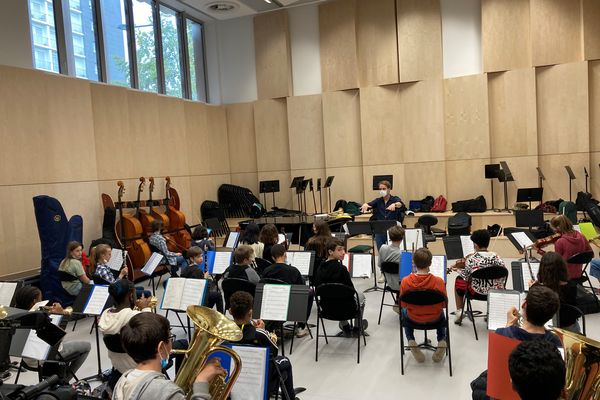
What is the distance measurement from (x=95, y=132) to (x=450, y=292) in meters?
7.79

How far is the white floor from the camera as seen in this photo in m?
4.61

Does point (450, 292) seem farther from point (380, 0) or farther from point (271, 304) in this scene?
point (380, 0)

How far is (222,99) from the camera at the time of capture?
15.4 m

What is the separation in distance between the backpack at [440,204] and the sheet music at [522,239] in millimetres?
5642

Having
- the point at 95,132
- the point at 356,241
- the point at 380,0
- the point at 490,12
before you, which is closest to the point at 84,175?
the point at 95,132

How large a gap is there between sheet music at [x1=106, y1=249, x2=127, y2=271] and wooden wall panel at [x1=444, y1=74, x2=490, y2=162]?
9.03 metres

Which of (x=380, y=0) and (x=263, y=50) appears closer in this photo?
(x=380, y=0)

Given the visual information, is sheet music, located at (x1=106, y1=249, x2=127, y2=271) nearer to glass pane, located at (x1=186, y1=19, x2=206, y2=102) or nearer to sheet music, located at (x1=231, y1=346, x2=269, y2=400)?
sheet music, located at (x1=231, y1=346, x2=269, y2=400)

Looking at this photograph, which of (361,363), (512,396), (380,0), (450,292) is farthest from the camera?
(380,0)

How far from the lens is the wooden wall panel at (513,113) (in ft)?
39.8

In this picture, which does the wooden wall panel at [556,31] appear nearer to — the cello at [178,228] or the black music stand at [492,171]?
the black music stand at [492,171]

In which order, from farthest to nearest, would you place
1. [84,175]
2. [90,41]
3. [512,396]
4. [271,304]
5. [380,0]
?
[380,0] → [90,41] → [84,175] → [271,304] → [512,396]

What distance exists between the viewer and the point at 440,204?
41.3 feet

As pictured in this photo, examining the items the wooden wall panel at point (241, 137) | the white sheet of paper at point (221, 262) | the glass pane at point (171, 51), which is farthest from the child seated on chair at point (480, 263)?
the glass pane at point (171, 51)
